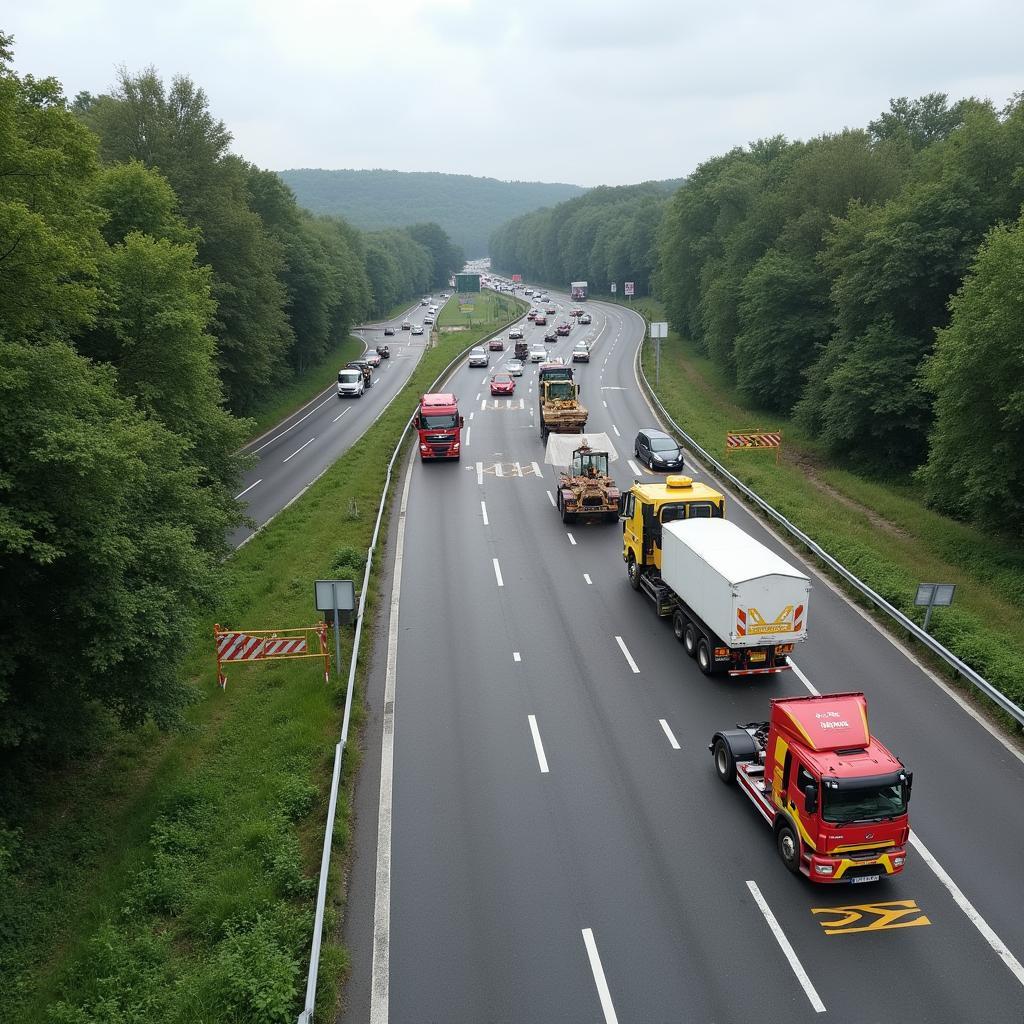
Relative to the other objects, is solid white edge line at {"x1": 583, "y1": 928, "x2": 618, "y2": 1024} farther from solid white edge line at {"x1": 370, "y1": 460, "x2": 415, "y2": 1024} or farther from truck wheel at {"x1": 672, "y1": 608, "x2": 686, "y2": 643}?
truck wheel at {"x1": 672, "y1": 608, "x2": 686, "y2": 643}

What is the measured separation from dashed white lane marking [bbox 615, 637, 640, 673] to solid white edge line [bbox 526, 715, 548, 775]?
337cm

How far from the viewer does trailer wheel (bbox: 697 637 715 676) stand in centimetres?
2002

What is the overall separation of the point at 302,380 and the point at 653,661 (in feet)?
202

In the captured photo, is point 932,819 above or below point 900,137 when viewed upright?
below

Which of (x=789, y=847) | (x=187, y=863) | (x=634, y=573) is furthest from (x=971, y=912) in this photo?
(x=634, y=573)

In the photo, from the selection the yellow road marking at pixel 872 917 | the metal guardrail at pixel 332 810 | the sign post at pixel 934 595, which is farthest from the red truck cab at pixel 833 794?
the sign post at pixel 934 595

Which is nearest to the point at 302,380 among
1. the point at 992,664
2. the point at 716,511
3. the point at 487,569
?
the point at 487,569

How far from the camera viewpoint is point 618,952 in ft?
39.5

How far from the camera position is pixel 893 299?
41906 millimetres

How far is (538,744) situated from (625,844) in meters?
3.55

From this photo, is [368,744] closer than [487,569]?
Yes

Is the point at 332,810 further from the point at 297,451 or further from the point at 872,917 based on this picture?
the point at 297,451

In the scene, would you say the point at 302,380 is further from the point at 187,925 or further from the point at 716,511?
the point at 187,925

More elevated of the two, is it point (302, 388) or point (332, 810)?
point (302, 388)
